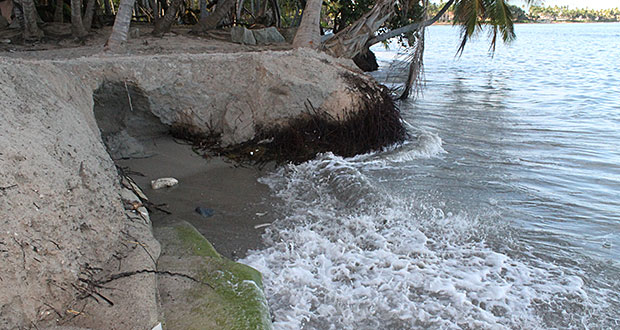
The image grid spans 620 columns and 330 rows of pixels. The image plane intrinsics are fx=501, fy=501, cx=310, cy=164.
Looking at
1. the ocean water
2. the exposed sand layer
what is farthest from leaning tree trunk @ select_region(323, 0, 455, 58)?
the ocean water

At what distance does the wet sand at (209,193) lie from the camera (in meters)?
4.87

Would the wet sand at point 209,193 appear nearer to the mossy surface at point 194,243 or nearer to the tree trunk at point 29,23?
the mossy surface at point 194,243

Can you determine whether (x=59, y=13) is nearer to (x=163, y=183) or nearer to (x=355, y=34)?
(x=355, y=34)

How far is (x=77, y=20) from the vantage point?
31.7 ft

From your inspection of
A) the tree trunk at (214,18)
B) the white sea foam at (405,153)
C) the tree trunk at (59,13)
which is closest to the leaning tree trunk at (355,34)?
the tree trunk at (214,18)

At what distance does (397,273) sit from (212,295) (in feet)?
5.42

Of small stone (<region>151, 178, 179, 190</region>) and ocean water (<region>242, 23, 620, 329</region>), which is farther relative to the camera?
small stone (<region>151, 178, 179, 190</region>)

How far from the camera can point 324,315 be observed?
366 cm

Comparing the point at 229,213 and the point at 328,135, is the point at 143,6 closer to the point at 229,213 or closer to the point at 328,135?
the point at 328,135

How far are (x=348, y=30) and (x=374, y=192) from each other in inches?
300

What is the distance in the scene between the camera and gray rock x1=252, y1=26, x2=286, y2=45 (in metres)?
11.3

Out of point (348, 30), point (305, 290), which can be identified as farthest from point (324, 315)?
point (348, 30)

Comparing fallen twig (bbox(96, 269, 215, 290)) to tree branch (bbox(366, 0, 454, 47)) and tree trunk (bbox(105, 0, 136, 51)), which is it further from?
tree branch (bbox(366, 0, 454, 47))

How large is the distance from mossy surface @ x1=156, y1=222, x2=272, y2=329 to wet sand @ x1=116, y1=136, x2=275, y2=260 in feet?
2.48
